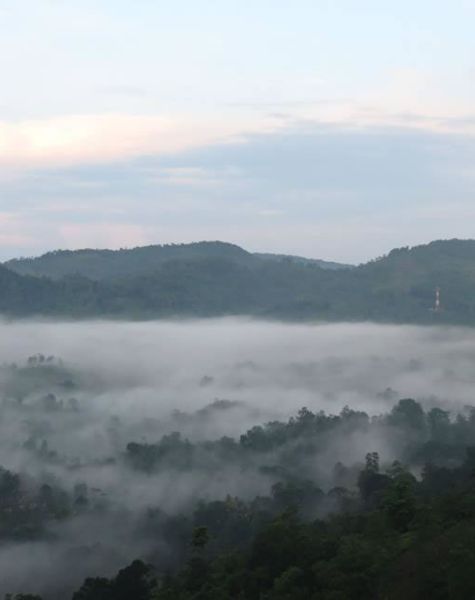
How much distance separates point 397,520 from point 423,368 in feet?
443

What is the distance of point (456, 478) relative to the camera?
61750 mm

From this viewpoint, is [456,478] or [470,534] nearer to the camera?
[470,534]

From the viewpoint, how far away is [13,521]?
78.7m

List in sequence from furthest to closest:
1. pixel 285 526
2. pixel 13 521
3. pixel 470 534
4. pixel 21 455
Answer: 1. pixel 21 455
2. pixel 13 521
3. pixel 285 526
4. pixel 470 534

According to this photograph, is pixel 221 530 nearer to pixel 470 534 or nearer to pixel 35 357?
pixel 470 534

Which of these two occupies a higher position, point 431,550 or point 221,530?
point 431,550

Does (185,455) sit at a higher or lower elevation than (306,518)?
lower

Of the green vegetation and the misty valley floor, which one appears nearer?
the green vegetation

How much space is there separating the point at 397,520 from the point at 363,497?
22.0 metres

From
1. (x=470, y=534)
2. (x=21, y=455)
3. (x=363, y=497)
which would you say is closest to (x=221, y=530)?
(x=363, y=497)

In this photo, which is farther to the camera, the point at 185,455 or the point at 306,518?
the point at 185,455

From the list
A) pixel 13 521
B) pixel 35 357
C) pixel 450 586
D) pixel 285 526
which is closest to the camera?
pixel 450 586

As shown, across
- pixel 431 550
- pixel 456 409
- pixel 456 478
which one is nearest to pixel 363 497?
pixel 456 478

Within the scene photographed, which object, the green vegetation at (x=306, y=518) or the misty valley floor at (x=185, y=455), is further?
the misty valley floor at (x=185, y=455)
